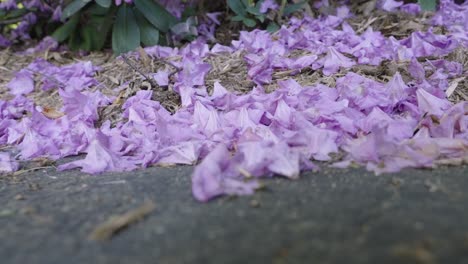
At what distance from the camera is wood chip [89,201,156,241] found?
912 millimetres

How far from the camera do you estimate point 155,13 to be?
289 cm

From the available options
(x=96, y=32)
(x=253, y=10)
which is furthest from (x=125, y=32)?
(x=253, y=10)

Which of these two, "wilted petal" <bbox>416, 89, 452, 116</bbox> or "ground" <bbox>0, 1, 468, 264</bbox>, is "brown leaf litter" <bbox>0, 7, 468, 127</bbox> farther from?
"ground" <bbox>0, 1, 468, 264</bbox>

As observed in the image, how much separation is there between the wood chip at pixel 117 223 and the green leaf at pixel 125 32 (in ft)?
6.56

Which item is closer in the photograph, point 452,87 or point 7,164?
point 7,164

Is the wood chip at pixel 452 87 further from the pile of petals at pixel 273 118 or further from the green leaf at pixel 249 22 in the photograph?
the green leaf at pixel 249 22

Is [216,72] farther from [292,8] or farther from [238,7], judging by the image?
[292,8]

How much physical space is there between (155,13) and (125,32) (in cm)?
22

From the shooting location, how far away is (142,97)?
211 centimetres

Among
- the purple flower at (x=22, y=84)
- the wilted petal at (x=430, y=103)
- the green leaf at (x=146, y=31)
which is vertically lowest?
the purple flower at (x=22, y=84)

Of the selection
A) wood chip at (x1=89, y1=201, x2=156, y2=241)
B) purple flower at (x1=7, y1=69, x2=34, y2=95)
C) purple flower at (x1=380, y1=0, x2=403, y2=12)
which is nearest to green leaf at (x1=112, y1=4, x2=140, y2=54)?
purple flower at (x1=7, y1=69, x2=34, y2=95)

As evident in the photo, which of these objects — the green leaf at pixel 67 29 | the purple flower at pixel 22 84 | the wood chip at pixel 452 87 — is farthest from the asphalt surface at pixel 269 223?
the green leaf at pixel 67 29

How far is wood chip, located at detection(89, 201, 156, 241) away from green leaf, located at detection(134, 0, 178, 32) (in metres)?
2.04

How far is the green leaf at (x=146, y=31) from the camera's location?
289 cm
